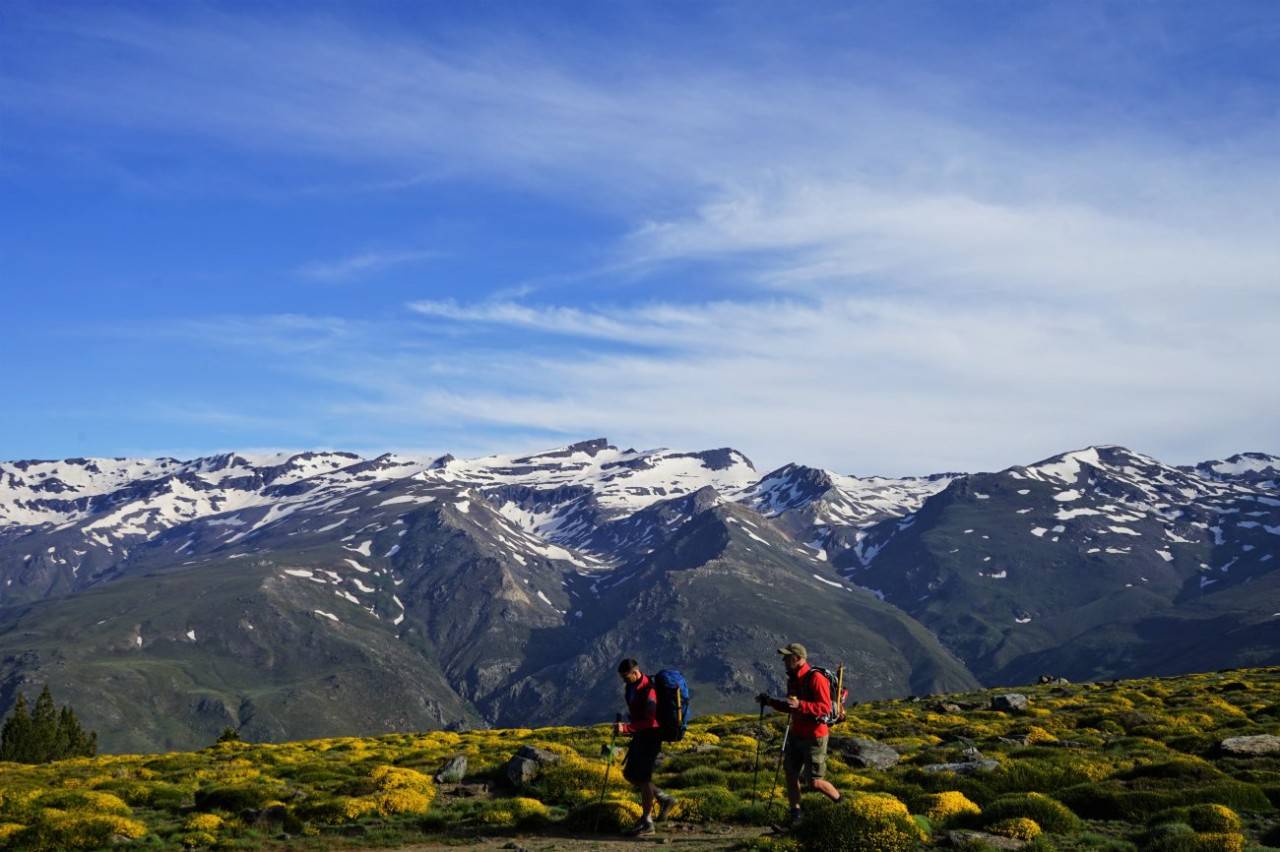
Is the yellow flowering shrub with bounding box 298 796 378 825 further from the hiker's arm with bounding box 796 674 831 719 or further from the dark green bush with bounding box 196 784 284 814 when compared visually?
the hiker's arm with bounding box 796 674 831 719

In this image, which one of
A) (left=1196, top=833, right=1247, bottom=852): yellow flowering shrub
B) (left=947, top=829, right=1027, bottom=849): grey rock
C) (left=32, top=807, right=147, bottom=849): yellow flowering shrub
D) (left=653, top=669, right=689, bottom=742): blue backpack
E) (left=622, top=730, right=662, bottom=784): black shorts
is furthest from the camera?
(left=32, top=807, right=147, bottom=849): yellow flowering shrub

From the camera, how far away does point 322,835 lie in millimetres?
26297

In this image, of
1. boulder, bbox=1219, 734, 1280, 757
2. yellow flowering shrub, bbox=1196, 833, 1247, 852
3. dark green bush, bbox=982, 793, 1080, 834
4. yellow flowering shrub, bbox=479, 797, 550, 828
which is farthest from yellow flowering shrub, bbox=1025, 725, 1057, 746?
yellow flowering shrub, bbox=479, 797, 550, 828

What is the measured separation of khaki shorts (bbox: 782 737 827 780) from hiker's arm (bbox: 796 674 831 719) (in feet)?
2.34

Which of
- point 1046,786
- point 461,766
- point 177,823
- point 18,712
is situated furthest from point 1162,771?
point 18,712

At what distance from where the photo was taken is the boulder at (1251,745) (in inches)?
1276

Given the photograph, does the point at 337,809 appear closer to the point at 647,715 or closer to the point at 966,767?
the point at 647,715

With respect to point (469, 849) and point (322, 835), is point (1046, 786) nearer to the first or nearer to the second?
point (469, 849)

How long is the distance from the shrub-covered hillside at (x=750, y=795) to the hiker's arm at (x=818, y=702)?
200cm

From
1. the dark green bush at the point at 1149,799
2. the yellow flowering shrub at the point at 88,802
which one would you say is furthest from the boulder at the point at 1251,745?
the yellow flowering shrub at the point at 88,802

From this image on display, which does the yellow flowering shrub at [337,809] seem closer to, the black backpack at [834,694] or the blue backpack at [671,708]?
the blue backpack at [671,708]

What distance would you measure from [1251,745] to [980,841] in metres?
17.9

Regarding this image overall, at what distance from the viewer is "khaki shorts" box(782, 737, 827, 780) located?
75.8 feet

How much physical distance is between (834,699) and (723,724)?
116ft
